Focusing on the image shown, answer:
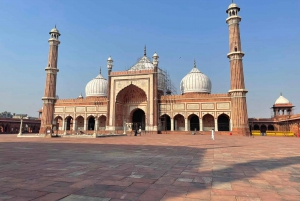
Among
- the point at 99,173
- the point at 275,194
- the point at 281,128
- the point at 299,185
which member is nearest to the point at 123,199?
the point at 99,173

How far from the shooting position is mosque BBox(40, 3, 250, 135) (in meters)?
24.7

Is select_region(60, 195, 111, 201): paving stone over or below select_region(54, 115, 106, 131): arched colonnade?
below

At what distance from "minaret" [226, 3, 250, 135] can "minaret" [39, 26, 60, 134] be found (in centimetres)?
2387

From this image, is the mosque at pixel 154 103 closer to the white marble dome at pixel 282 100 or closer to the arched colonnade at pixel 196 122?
the arched colonnade at pixel 196 122

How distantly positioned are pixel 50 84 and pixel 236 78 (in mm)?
24799

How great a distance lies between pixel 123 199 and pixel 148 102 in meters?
24.8

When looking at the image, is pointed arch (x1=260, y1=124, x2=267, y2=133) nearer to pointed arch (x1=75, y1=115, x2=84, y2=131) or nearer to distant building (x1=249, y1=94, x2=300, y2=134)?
distant building (x1=249, y1=94, x2=300, y2=134)

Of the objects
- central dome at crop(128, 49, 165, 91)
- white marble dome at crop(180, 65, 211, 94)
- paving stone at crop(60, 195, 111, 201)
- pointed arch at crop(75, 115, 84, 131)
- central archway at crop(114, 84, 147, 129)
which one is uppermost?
central dome at crop(128, 49, 165, 91)

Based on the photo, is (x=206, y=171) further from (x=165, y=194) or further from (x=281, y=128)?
(x=281, y=128)

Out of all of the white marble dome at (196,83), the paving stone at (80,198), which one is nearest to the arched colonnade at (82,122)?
the white marble dome at (196,83)

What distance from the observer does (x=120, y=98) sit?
29594 mm

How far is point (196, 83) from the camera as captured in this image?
30.8 m

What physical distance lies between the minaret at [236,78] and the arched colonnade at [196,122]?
8.70ft

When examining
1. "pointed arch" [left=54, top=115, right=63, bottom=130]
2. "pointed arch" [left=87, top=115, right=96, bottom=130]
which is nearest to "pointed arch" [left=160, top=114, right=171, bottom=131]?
"pointed arch" [left=87, top=115, right=96, bottom=130]
